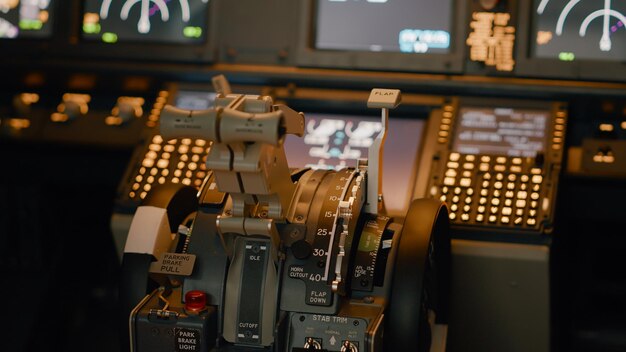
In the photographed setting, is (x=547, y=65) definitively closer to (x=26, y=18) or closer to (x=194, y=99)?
(x=194, y=99)

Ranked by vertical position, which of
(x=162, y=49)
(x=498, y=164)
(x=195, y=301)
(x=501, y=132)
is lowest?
(x=195, y=301)

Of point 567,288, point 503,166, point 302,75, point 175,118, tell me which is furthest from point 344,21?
point 175,118

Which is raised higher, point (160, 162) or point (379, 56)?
point (379, 56)

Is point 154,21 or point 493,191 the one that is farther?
point 154,21

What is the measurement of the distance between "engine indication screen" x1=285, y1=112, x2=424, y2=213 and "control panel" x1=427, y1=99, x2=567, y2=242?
112 mm

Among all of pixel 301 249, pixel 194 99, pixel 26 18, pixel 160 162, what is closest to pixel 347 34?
pixel 194 99

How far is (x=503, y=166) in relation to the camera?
3.39 meters

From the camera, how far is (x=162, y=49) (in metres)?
3.89

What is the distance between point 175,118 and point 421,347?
827 mm

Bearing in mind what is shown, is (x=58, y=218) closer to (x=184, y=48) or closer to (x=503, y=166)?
(x=184, y=48)

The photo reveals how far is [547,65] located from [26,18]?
1995mm

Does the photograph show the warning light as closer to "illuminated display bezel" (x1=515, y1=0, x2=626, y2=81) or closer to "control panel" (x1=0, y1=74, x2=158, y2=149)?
"control panel" (x1=0, y1=74, x2=158, y2=149)

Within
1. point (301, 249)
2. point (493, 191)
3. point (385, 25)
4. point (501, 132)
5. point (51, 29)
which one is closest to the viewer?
point (301, 249)

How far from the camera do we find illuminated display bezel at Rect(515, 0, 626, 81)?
3543 millimetres
